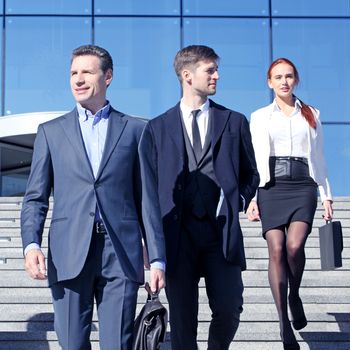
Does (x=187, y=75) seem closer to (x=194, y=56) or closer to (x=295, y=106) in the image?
(x=194, y=56)

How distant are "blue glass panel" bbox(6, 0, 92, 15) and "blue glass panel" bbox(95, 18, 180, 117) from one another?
1.51ft

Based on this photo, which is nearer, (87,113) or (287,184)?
(87,113)

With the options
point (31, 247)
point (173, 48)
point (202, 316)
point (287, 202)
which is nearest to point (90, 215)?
point (31, 247)

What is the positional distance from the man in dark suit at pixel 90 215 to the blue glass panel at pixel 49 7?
51.4 feet

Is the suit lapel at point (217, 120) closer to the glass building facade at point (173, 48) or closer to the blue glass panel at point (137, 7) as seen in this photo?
the glass building facade at point (173, 48)

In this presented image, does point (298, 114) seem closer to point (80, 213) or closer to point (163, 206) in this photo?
point (163, 206)

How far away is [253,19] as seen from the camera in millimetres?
19922

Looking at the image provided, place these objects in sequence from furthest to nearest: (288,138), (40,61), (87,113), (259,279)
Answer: (40,61) → (259,279) → (288,138) → (87,113)

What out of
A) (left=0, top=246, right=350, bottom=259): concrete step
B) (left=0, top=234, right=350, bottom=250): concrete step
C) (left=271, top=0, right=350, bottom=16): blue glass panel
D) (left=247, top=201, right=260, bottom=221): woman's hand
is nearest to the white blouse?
(left=247, top=201, right=260, bottom=221): woman's hand

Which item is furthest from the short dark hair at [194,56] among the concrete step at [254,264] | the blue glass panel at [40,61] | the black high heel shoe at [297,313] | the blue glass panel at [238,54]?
the blue glass panel at [40,61]

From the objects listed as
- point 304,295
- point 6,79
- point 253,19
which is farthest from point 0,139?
point 304,295

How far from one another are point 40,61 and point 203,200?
1467 centimetres

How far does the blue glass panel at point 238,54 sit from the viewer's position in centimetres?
1908

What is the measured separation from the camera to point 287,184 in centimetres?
603
